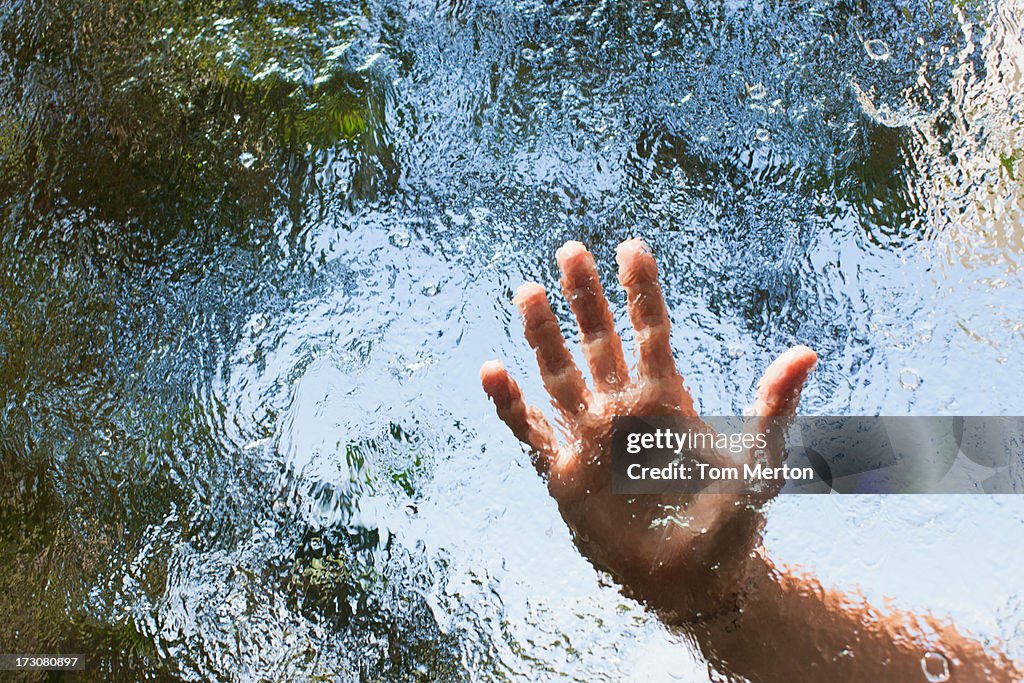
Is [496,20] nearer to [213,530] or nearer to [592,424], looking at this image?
[592,424]

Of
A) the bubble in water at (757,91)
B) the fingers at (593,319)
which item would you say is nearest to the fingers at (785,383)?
the fingers at (593,319)

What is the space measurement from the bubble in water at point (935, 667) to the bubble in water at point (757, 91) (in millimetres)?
770

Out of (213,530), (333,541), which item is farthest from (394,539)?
(213,530)

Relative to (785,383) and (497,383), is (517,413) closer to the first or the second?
(497,383)

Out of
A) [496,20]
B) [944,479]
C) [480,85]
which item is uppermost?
[496,20]

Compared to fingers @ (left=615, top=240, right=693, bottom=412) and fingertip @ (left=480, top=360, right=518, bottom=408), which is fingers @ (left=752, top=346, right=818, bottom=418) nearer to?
fingers @ (left=615, top=240, right=693, bottom=412)

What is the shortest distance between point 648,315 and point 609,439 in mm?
134

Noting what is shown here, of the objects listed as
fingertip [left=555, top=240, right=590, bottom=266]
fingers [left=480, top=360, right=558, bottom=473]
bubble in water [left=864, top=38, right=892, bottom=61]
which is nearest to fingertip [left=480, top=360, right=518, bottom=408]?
fingers [left=480, top=360, right=558, bottom=473]

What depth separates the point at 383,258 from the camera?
1269 mm

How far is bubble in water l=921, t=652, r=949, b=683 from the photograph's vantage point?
913 millimetres

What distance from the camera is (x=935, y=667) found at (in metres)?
→ 0.92

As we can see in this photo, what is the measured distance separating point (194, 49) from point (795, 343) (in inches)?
42.1

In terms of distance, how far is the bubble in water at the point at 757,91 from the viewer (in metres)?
1.25

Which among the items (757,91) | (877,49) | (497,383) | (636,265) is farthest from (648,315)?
(877,49)
